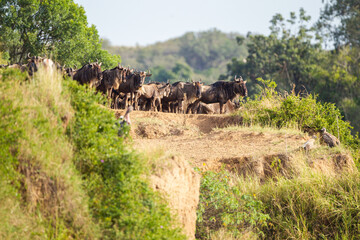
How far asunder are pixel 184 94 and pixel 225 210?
1277cm

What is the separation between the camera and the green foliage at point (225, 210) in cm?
1011

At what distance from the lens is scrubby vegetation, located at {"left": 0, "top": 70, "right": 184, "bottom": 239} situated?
7.03 meters

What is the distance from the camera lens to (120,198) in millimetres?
7297

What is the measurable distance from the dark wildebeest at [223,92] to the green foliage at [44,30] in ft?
20.1

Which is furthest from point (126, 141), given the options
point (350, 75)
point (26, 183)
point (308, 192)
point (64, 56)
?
point (350, 75)

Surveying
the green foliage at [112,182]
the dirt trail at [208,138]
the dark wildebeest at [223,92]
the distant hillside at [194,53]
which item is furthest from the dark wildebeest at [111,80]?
the distant hillside at [194,53]

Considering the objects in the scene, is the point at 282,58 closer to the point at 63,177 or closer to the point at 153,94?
the point at 153,94

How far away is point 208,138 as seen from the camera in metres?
15.8

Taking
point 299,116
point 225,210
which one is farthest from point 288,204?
point 299,116

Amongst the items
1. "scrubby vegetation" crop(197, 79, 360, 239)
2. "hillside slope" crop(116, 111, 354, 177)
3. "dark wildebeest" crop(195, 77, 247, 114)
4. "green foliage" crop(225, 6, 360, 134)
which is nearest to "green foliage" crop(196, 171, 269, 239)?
"scrubby vegetation" crop(197, 79, 360, 239)

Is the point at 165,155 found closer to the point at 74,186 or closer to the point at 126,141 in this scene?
the point at 126,141

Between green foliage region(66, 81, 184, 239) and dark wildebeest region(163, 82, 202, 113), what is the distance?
15085 millimetres

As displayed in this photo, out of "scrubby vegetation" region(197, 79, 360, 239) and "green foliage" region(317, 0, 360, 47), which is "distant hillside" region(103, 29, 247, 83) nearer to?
"green foliage" region(317, 0, 360, 47)

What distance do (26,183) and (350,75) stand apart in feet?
111
